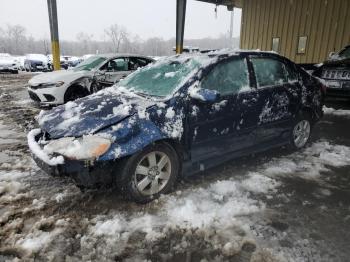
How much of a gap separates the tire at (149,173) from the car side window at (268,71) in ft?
5.58

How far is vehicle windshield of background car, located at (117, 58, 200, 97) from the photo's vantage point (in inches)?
150

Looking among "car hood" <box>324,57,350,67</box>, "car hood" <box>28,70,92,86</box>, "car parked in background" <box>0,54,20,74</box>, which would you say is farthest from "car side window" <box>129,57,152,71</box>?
"car parked in background" <box>0,54,20,74</box>

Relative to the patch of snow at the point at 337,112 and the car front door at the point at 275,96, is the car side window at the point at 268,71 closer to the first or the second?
the car front door at the point at 275,96

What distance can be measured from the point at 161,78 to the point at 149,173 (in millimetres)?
1293

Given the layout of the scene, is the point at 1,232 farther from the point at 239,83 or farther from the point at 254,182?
the point at 239,83

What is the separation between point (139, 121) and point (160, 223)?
3.40 feet

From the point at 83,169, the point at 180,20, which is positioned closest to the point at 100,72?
the point at 83,169

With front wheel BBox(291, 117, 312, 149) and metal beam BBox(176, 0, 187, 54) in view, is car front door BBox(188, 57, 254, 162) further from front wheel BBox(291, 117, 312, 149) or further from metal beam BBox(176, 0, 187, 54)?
metal beam BBox(176, 0, 187, 54)

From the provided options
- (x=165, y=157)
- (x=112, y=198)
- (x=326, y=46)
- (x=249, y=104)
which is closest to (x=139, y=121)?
(x=165, y=157)

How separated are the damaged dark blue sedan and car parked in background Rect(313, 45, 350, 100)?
3.17 m

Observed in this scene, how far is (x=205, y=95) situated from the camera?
3572 mm

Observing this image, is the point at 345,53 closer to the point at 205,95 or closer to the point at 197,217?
the point at 205,95

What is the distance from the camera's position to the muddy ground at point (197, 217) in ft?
9.01

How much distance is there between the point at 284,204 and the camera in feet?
11.6
